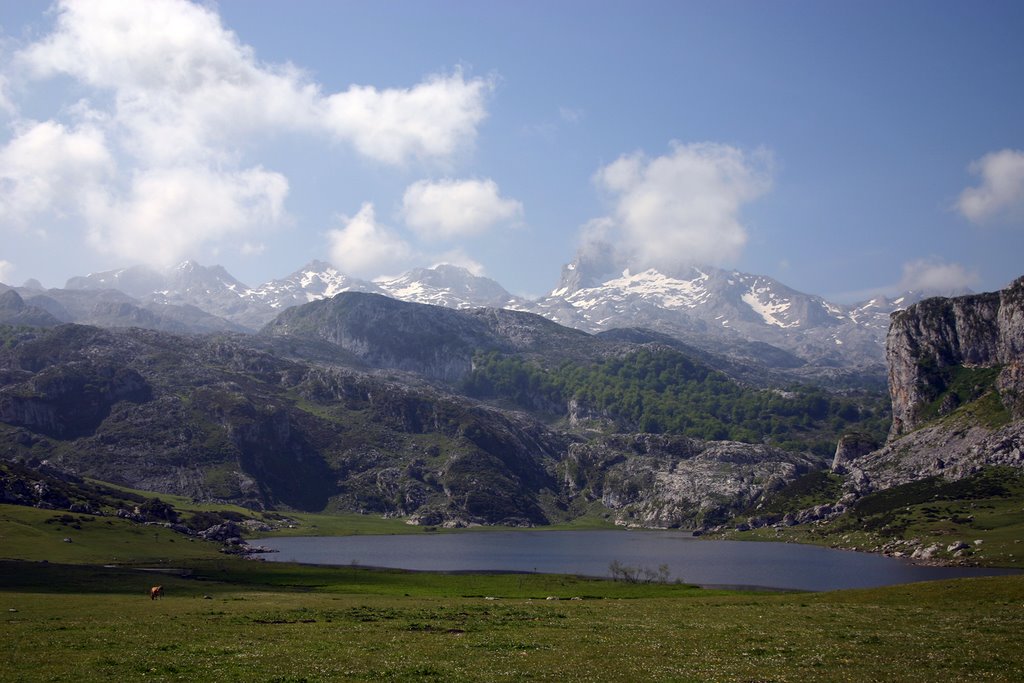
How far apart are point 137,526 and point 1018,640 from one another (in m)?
186

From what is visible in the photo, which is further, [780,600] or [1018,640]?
[780,600]

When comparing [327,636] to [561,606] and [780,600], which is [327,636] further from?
[780,600]

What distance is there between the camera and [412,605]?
3285 inches

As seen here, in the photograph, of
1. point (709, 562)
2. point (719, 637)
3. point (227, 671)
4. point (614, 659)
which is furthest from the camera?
point (709, 562)

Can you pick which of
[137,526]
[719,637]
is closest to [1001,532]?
[719,637]

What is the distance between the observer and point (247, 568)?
13912 centimetres

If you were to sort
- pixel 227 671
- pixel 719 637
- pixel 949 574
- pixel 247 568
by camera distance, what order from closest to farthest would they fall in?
pixel 227 671, pixel 719 637, pixel 247 568, pixel 949 574

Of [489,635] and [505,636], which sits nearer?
[505,636]

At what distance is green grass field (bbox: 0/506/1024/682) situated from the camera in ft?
143

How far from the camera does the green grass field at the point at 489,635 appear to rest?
43656 millimetres

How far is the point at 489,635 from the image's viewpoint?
58.8 metres

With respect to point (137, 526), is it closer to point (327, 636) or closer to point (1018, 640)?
point (327, 636)

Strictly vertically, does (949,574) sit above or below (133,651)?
below

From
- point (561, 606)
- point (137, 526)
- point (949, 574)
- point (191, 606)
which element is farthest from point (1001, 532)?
point (137, 526)
